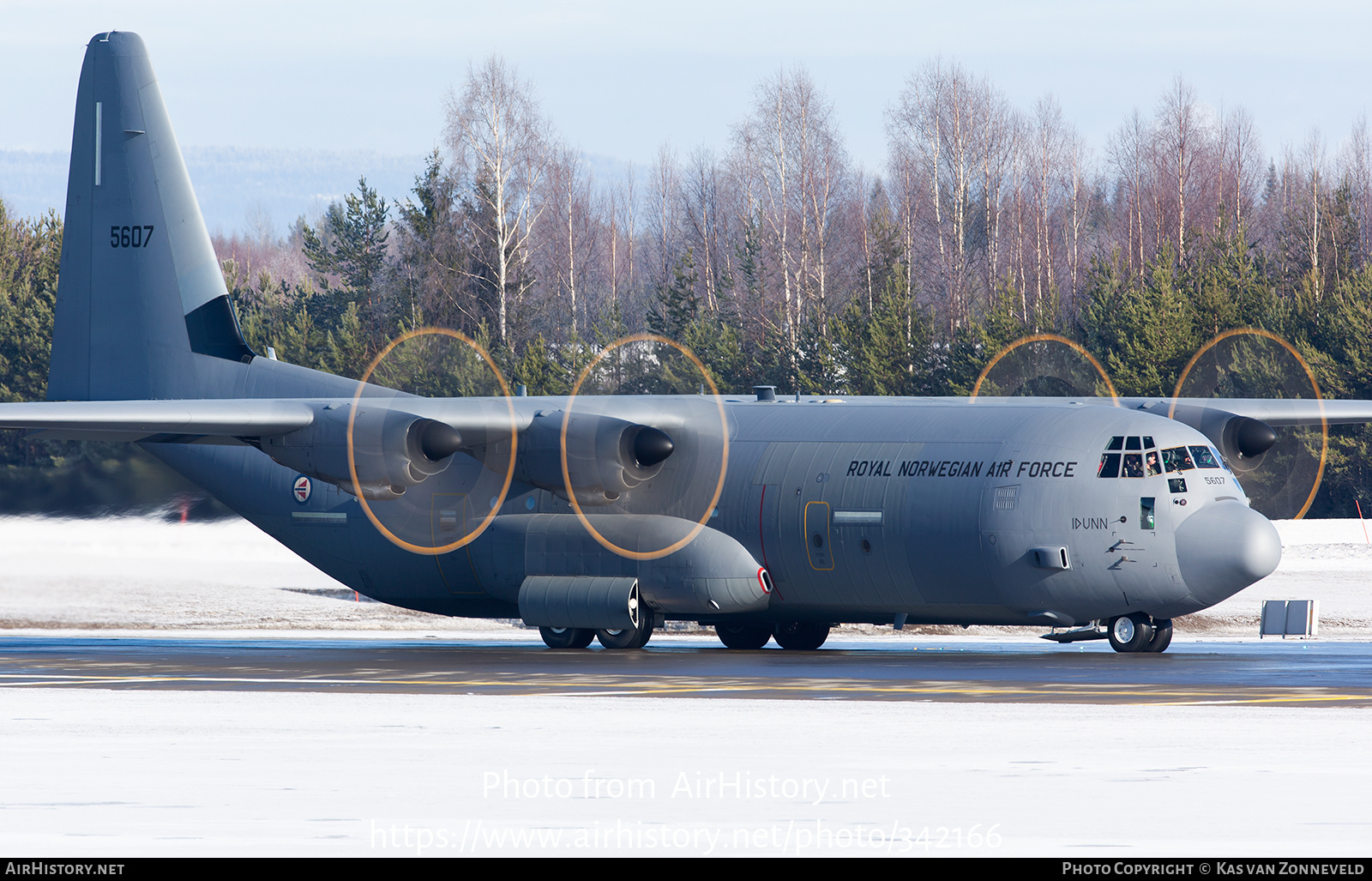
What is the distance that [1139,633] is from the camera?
2281cm

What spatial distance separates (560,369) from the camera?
56.5 m

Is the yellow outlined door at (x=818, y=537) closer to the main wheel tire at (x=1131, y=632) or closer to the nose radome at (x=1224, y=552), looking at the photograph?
the main wheel tire at (x=1131, y=632)

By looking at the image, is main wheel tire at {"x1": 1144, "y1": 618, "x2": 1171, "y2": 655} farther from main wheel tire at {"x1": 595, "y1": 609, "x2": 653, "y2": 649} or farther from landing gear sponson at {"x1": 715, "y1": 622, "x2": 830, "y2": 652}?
main wheel tire at {"x1": 595, "y1": 609, "x2": 653, "y2": 649}

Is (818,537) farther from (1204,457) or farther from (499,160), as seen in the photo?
(499,160)

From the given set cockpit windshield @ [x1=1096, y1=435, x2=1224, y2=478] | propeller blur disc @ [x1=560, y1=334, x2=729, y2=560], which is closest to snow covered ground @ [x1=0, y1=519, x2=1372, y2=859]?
cockpit windshield @ [x1=1096, y1=435, x2=1224, y2=478]

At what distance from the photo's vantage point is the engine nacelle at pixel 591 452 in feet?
81.3

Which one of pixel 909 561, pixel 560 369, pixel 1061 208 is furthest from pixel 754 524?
pixel 1061 208

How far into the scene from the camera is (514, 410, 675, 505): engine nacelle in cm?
2478

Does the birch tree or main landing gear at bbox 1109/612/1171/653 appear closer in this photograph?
main landing gear at bbox 1109/612/1171/653

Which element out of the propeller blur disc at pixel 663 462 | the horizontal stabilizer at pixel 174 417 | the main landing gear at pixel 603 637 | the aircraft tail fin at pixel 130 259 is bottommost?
the main landing gear at pixel 603 637

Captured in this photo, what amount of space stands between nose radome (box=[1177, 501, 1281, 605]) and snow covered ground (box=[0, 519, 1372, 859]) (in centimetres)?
593

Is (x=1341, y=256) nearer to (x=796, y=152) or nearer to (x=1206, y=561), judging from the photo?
(x=796, y=152)

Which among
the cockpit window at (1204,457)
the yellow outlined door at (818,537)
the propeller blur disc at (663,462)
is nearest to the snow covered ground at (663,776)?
the cockpit window at (1204,457)

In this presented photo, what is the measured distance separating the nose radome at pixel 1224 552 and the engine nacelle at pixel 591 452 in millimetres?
7294
